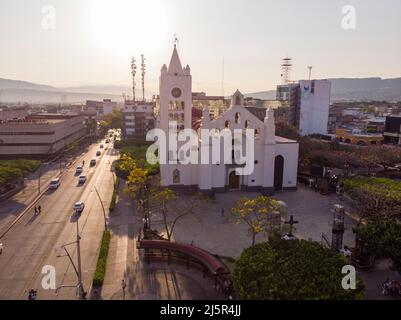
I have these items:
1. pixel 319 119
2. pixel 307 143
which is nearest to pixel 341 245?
pixel 307 143

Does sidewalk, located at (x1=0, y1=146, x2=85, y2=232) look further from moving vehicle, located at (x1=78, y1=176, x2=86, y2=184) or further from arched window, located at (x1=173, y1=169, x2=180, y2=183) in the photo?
arched window, located at (x1=173, y1=169, x2=180, y2=183)

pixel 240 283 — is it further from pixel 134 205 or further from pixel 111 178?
pixel 111 178

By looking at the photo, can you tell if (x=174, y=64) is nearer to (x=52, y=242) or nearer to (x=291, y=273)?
(x=52, y=242)

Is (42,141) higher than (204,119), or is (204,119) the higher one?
(204,119)

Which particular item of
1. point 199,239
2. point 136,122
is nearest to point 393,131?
point 136,122

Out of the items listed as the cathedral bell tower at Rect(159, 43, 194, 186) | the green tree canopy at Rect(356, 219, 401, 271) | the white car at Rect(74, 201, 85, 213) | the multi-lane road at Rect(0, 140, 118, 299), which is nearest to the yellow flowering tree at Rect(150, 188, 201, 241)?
the cathedral bell tower at Rect(159, 43, 194, 186)
